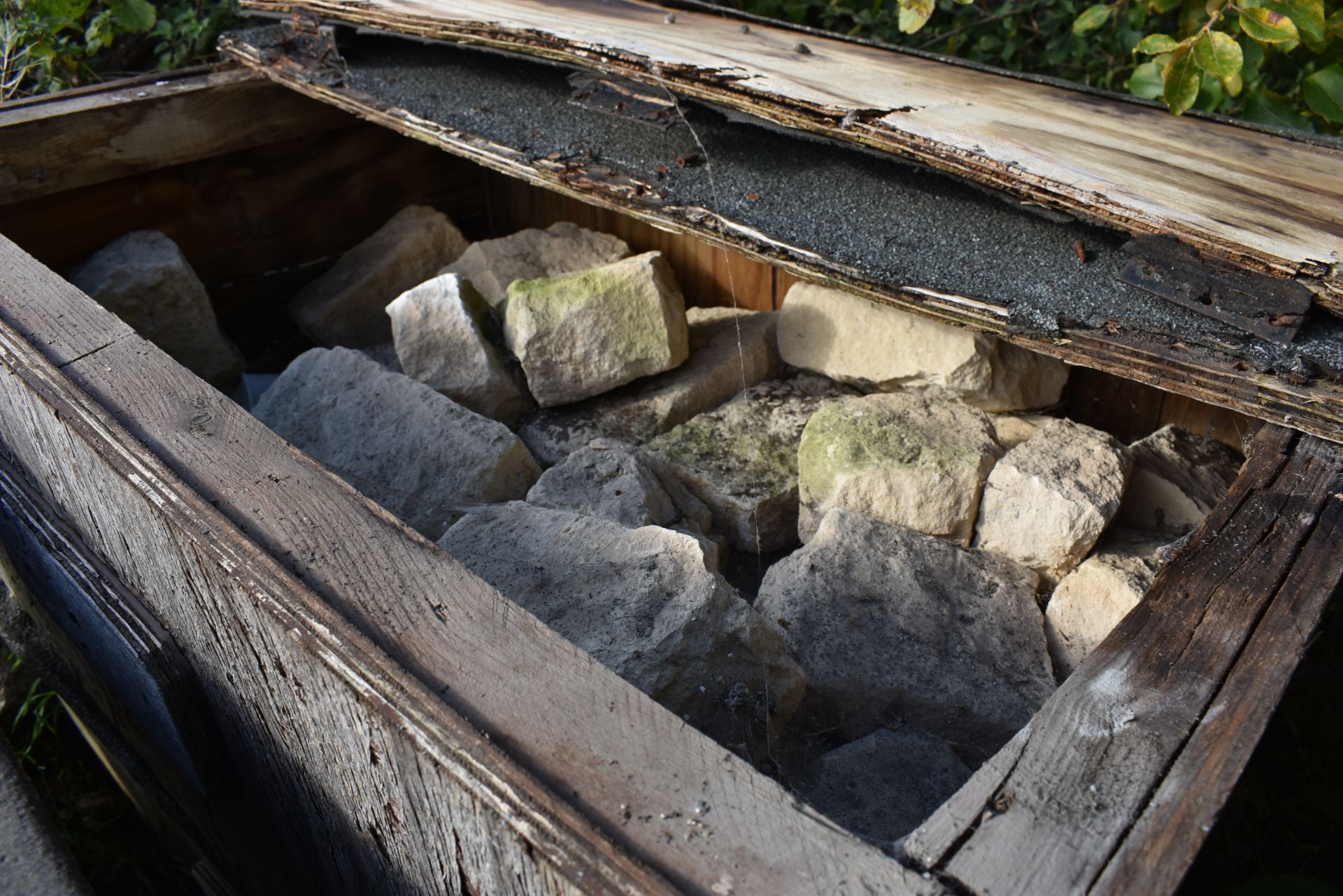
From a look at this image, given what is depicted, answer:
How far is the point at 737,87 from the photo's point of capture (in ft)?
6.47

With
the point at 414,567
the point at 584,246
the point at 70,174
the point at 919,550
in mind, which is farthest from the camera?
the point at 584,246

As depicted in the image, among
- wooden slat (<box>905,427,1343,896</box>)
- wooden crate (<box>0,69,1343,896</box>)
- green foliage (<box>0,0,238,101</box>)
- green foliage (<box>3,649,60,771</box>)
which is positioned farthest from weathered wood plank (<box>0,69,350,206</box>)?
wooden slat (<box>905,427,1343,896</box>)

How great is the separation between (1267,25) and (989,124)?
0.71 m

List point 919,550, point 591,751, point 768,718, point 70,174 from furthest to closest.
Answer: point 70,174
point 919,550
point 768,718
point 591,751

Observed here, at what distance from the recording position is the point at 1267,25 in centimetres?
213

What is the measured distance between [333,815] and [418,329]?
1462mm

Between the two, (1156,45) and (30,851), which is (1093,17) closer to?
(1156,45)

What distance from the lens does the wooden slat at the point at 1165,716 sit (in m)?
0.98

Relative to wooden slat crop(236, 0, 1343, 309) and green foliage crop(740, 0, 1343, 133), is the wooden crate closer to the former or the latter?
wooden slat crop(236, 0, 1343, 309)

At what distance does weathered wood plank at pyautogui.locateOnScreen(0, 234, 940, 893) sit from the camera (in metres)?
0.99

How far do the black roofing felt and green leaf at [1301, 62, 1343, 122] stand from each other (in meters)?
0.82

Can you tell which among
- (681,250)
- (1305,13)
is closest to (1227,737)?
(1305,13)

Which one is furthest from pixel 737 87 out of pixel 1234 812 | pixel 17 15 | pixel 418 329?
pixel 17 15

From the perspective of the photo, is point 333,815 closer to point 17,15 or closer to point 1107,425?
point 1107,425
